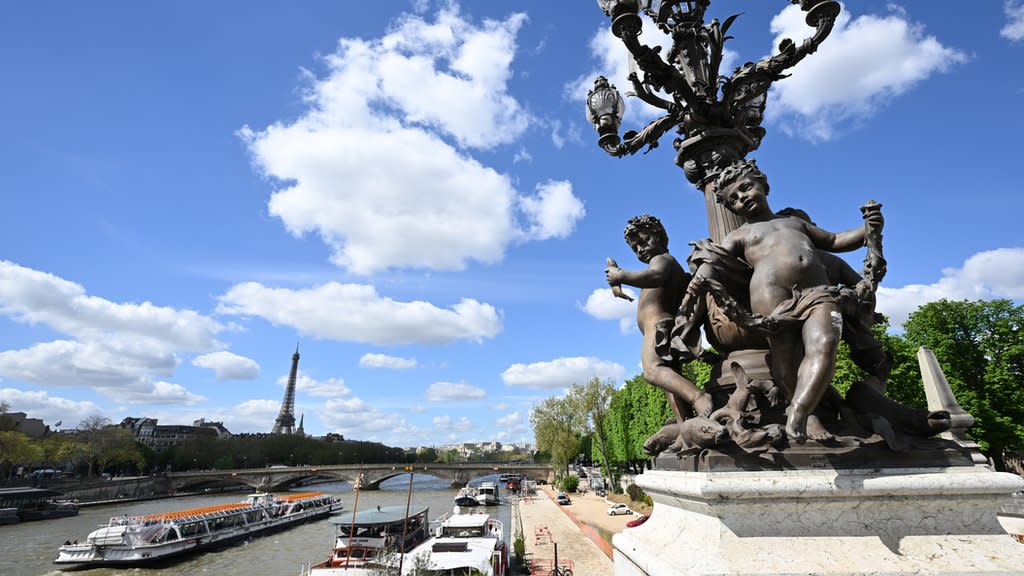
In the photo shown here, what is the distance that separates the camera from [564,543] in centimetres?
2391

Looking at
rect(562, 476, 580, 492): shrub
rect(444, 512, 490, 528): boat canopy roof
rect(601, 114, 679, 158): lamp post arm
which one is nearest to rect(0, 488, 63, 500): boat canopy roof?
rect(444, 512, 490, 528): boat canopy roof

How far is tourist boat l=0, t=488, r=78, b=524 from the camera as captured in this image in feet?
132

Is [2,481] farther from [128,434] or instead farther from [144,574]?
[144,574]

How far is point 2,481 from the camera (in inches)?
2181

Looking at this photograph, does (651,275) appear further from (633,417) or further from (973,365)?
(633,417)

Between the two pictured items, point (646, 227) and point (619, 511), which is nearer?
point (646, 227)

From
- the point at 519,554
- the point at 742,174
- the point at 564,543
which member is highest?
the point at 742,174

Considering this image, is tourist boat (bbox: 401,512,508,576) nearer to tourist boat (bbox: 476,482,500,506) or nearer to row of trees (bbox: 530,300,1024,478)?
row of trees (bbox: 530,300,1024,478)

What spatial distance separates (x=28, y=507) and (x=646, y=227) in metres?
59.8

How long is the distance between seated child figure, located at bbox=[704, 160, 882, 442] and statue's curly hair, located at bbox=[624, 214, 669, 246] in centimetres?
72

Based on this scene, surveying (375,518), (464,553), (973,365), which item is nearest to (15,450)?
(375,518)

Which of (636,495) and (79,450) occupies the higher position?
(79,450)

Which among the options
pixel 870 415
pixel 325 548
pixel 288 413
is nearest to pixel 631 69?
pixel 870 415

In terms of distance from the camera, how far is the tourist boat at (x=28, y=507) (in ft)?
132
